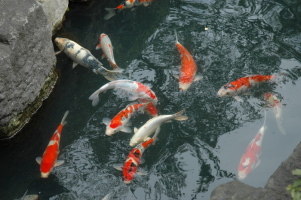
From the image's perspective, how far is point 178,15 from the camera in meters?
7.39

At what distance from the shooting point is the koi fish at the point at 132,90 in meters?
5.48

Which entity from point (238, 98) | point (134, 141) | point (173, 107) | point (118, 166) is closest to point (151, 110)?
point (173, 107)

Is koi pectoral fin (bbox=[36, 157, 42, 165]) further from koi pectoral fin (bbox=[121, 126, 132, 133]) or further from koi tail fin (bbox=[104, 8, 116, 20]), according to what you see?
koi tail fin (bbox=[104, 8, 116, 20])

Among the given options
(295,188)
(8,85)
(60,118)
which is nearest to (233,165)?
(295,188)

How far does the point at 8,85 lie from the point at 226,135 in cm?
277

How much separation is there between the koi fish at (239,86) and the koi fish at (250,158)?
0.77 m

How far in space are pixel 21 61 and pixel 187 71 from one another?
2.24 metres

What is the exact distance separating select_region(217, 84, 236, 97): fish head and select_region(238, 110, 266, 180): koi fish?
30.2 inches

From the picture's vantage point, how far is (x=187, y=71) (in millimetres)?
5805

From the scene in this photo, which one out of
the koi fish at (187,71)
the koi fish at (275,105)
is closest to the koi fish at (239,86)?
the koi fish at (275,105)

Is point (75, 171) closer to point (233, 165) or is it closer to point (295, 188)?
point (233, 165)

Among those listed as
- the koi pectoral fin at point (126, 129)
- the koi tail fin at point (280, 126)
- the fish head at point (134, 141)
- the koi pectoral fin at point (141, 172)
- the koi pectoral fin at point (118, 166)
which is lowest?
the koi tail fin at point (280, 126)

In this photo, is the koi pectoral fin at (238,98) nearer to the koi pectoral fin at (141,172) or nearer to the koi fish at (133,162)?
the koi fish at (133,162)

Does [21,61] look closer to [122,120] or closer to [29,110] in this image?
[29,110]
